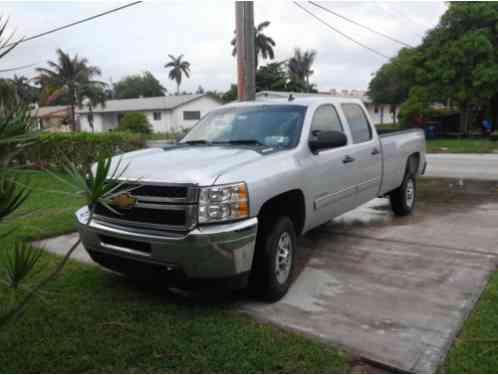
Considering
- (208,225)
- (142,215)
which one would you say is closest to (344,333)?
(208,225)

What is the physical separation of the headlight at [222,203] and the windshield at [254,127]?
3.73 feet

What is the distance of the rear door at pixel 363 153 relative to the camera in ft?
18.1

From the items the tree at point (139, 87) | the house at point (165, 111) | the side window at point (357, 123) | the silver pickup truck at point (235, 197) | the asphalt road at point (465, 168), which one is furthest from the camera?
the tree at point (139, 87)

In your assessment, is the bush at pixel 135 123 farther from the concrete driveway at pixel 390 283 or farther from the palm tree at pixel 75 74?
the concrete driveway at pixel 390 283

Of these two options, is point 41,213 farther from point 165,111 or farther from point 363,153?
point 165,111

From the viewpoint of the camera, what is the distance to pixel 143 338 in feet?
11.2

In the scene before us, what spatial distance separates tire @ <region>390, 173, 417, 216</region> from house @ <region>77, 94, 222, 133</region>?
38972 mm

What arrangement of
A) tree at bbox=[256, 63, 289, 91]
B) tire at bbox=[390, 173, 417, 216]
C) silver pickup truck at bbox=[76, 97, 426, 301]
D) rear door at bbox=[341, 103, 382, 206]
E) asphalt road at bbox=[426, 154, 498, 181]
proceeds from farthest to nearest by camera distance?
tree at bbox=[256, 63, 289, 91], asphalt road at bbox=[426, 154, 498, 181], tire at bbox=[390, 173, 417, 216], rear door at bbox=[341, 103, 382, 206], silver pickup truck at bbox=[76, 97, 426, 301]

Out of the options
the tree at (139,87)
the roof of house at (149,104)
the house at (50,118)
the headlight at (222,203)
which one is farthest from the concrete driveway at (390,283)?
the tree at (139,87)

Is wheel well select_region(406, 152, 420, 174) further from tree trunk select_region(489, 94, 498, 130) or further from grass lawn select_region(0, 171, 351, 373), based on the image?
tree trunk select_region(489, 94, 498, 130)

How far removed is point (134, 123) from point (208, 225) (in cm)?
3411

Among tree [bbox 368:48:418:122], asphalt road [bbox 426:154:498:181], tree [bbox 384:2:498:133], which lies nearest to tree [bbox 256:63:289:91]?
tree [bbox 368:48:418:122]

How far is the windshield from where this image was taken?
4.63m

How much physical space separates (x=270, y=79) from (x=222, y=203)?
38470 mm
